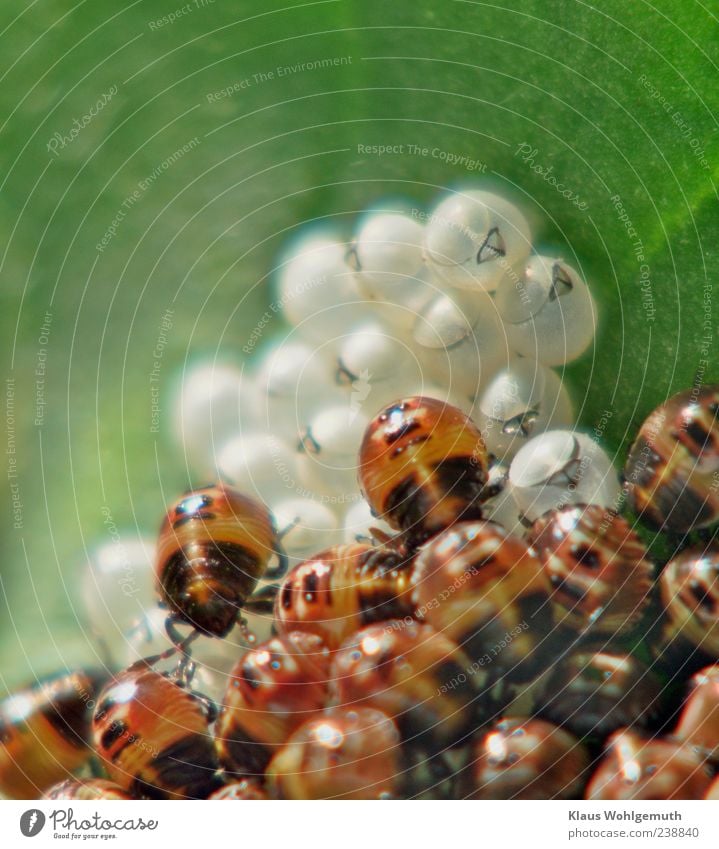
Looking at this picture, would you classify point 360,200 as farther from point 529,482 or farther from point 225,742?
point 225,742

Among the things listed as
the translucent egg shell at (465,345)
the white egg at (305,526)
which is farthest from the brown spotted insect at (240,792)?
the translucent egg shell at (465,345)

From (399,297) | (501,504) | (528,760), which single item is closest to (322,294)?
(399,297)

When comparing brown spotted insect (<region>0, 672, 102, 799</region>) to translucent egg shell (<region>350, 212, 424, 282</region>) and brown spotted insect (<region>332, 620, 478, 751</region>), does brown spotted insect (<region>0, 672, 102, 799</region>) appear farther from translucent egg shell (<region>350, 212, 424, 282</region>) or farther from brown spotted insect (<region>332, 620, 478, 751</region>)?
translucent egg shell (<region>350, 212, 424, 282</region>)

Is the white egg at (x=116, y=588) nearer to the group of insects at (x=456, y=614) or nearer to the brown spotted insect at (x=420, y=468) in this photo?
the group of insects at (x=456, y=614)

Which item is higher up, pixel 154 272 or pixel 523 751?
pixel 154 272
